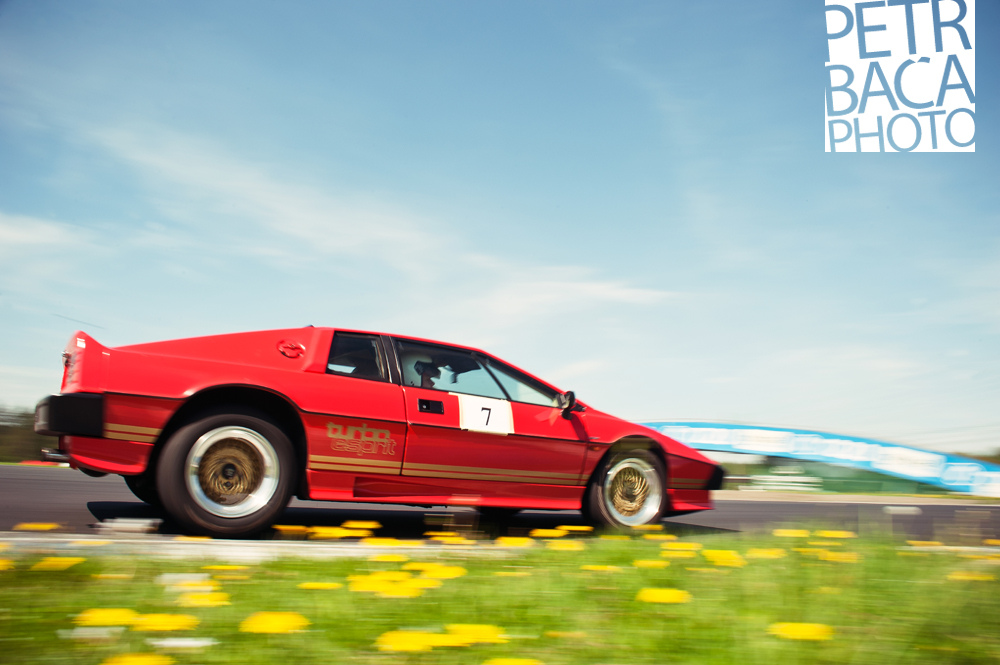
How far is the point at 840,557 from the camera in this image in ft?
10.3

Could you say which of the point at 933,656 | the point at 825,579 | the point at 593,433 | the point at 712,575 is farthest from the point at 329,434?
the point at 933,656

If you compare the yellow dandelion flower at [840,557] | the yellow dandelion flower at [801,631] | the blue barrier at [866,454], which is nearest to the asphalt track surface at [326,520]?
the yellow dandelion flower at [840,557]

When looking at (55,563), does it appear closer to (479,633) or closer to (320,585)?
(320,585)

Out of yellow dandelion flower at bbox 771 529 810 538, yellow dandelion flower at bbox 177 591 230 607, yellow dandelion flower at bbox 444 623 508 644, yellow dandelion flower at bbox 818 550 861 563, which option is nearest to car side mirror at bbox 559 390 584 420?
yellow dandelion flower at bbox 771 529 810 538

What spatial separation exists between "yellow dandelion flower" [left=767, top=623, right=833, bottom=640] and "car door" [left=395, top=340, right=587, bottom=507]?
8.28 feet

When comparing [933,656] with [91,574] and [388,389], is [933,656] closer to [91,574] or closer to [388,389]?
[91,574]

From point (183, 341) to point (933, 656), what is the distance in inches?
145

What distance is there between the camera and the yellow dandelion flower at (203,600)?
1.98 metres

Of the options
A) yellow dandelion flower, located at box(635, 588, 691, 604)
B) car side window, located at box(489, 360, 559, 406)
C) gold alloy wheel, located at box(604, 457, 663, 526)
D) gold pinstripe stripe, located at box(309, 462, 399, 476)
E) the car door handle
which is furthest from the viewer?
gold alloy wheel, located at box(604, 457, 663, 526)

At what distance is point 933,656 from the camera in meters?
1.87

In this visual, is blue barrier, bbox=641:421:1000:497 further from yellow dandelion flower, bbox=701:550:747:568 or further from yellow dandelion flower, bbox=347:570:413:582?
yellow dandelion flower, bbox=347:570:413:582

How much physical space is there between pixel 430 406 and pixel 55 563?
2.22 meters

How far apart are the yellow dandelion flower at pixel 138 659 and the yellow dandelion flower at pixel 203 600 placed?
0.36 metres

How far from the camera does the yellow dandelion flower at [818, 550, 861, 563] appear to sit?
311cm
